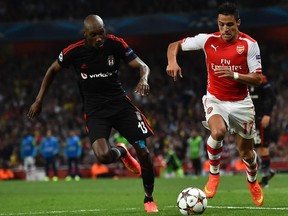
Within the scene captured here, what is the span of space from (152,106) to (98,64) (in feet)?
78.5

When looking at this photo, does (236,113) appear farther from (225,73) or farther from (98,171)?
(98,171)

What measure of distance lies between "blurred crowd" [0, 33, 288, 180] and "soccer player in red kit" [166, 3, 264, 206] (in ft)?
54.5

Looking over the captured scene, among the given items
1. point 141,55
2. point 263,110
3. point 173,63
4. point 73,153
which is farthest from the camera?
point 141,55

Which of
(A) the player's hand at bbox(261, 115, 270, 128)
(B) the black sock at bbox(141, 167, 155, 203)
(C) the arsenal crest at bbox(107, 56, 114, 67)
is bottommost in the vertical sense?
(A) the player's hand at bbox(261, 115, 270, 128)

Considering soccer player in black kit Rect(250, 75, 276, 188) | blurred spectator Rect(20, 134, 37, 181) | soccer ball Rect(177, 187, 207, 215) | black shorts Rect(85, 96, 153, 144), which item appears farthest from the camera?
blurred spectator Rect(20, 134, 37, 181)

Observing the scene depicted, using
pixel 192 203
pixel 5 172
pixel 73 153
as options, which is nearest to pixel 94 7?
pixel 5 172

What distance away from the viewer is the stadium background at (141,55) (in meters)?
32.0

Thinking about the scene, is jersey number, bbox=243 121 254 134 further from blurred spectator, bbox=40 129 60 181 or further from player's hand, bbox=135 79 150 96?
blurred spectator, bbox=40 129 60 181

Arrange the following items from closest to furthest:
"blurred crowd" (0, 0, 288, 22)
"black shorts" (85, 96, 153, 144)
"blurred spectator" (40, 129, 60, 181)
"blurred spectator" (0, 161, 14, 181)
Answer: "black shorts" (85, 96, 153, 144) < "blurred spectator" (40, 129, 60, 181) < "blurred spectator" (0, 161, 14, 181) < "blurred crowd" (0, 0, 288, 22)

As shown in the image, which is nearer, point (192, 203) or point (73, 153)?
point (192, 203)

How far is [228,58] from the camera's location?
32.4 feet

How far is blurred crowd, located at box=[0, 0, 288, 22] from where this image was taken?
34.2 m

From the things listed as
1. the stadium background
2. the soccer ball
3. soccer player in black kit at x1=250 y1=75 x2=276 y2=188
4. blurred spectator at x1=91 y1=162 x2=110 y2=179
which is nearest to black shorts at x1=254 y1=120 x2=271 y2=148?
soccer player in black kit at x1=250 y1=75 x2=276 y2=188

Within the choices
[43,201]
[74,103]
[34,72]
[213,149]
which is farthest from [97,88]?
[34,72]
